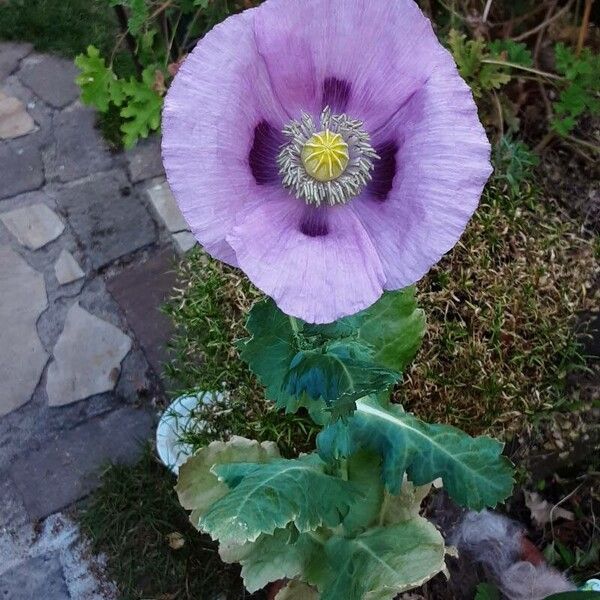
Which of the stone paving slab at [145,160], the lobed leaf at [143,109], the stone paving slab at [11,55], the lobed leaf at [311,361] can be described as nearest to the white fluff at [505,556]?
the lobed leaf at [311,361]

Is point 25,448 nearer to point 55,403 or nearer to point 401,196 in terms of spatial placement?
point 55,403

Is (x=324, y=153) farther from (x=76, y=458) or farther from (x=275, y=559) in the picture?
(x=76, y=458)

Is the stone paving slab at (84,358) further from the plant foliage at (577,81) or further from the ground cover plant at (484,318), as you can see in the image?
the plant foliage at (577,81)

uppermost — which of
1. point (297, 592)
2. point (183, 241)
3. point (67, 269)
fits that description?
point (297, 592)

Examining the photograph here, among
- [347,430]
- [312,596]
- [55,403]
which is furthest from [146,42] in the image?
[312,596]

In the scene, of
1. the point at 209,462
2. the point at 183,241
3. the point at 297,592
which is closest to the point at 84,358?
the point at 183,241

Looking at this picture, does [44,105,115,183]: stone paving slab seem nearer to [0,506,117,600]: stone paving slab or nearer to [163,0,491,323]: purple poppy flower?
[0,506,117,600]: stone paving slab
